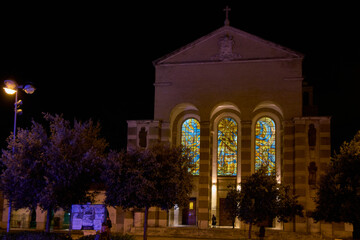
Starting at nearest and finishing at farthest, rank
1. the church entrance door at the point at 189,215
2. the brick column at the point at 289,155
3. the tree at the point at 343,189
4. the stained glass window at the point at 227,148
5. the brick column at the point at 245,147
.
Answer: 1. the tree at the point at 343,189
2. the brick column at the point at 289,155
3. the brick column at the point at 245,147
4. the church entrance door at the point at 189,215
5. the stained glass window at the point at 227,148

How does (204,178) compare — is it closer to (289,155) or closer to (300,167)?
(289,155)

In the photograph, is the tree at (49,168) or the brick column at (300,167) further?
the brick column at (300,167)

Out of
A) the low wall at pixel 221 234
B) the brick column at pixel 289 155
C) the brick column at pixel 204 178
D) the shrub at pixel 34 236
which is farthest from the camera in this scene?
the brick column at pixel 204 178

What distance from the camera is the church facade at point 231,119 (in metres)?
38.5

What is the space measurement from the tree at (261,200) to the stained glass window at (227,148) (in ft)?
27.3

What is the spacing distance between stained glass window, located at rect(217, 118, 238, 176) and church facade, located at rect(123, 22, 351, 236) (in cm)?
9

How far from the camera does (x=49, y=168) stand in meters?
24.5

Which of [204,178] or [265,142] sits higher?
[265,142]

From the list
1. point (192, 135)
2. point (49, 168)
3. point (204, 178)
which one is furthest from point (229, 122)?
point (49, 168)

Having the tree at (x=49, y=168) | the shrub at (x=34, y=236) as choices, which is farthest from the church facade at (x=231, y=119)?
the shrub at (x=34, y=236)

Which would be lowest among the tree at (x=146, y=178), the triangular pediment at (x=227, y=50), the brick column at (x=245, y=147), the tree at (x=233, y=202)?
the tree at (x=233, y=202)

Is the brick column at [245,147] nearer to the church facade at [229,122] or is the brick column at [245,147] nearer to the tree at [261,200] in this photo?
the church facade at [229,122]

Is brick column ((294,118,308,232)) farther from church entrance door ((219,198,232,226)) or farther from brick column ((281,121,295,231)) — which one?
church entrance door ((219,198,232,226))

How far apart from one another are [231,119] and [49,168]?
2172 centimetres
